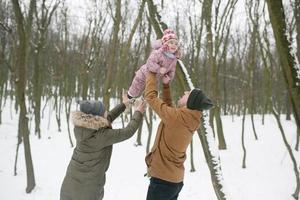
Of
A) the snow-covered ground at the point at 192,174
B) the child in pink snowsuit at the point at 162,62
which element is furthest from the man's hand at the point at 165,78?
the snow-covered ground at the point at 192,174

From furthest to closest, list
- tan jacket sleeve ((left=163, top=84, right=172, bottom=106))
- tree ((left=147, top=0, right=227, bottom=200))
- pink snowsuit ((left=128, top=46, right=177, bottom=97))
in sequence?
tree ((left=147, top=0, right=227, bottom=200)), tan jacket sleeve ((left=163, top=84, right=172, bottom=106)), pink snowsuit ((left=128, top=46, right=177, bottom=97))

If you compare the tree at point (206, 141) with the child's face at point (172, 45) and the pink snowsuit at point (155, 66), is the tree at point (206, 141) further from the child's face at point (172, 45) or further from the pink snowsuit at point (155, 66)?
the child's face at point (172, 45)

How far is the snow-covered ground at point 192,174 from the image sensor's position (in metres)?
9.19

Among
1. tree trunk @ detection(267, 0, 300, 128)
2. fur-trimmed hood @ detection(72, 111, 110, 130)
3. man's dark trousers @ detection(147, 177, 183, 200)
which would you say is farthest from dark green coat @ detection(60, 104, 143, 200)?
tree trunk @ detection(267, 0, 300, 128)

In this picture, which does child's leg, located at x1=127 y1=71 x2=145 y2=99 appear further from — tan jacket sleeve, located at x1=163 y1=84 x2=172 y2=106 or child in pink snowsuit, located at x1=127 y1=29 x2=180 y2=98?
tan jacket sleeve, located at x1=163 y1=84 x2=172 y2=106

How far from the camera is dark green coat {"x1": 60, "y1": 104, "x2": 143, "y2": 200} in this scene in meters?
3.30

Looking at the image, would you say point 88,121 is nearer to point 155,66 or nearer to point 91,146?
point 91,146

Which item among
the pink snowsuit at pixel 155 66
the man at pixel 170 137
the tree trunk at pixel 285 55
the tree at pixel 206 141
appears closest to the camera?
the tree trunk at pixel 285 55

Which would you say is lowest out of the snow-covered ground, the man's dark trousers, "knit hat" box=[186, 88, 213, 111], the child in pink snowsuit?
the snow-covered ground

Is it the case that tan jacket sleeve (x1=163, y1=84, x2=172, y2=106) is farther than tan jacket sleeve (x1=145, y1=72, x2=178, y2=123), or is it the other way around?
tan jacket sleeve (x1=163, y1=84, x2=172, y2=106)

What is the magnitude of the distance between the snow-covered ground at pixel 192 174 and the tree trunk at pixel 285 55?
378 cm

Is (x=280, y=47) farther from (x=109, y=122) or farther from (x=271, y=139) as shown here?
(x=271, y=139)

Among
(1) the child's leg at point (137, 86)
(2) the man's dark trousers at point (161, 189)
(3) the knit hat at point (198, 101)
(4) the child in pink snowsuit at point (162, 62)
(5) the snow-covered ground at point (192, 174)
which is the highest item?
(4) the child in pink snowsuit at point (162, 62)

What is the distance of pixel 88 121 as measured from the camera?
328 centimetres
